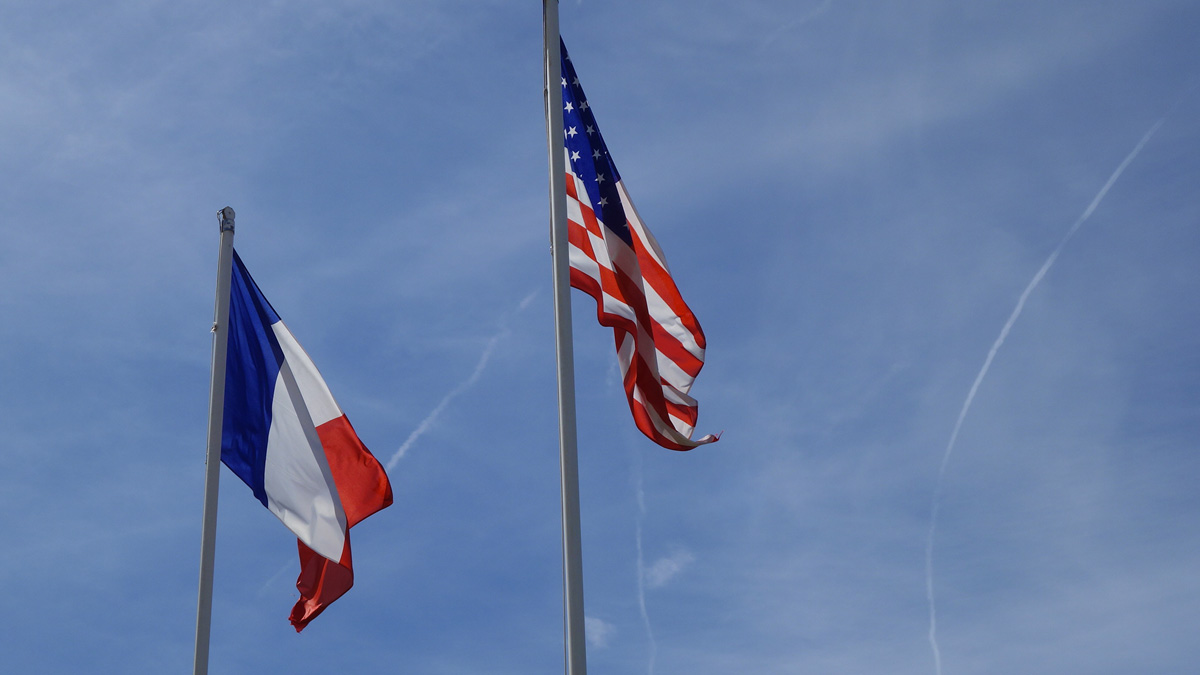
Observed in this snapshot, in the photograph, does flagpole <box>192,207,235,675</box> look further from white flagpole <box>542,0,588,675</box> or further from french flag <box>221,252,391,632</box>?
white flagpole <box>542,0,588,675</box>

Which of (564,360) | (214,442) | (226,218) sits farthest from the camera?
(226,218)

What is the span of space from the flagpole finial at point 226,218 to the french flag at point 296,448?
0.67 metres

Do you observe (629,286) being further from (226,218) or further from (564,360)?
(226,218)

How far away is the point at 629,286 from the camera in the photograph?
16828 mm

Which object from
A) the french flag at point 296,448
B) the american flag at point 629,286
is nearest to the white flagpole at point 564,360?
the american flag at point 629,286

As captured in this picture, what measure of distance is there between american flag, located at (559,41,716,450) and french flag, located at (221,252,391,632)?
5.06 m

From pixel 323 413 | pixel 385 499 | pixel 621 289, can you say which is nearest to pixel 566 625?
pixel 621 289

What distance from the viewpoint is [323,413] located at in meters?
19.7

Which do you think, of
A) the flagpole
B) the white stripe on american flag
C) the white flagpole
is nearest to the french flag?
the flagpole

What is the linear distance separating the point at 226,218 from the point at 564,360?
7.92m

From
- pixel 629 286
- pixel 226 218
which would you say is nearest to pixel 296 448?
pixel 226 218

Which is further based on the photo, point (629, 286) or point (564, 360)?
point (629, 286)

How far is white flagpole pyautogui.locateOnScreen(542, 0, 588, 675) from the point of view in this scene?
1357cm

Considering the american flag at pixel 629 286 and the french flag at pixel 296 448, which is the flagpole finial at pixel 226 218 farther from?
the american flag at pixel 629 286
